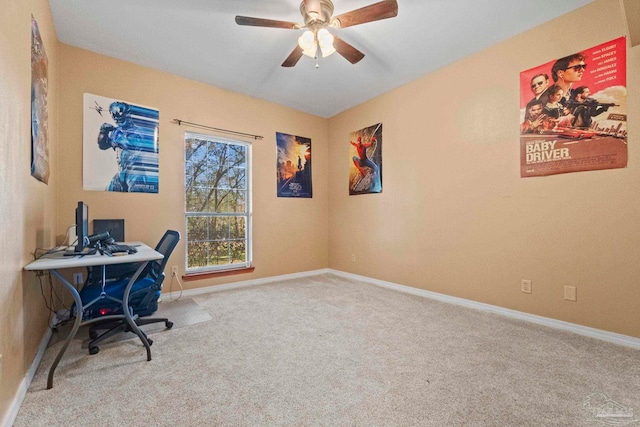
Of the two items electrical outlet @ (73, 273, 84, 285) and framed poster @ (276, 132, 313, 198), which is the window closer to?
framed poster @ (276, 132, 313, 198)

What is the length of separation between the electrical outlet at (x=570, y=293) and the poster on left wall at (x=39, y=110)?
13.9 feet

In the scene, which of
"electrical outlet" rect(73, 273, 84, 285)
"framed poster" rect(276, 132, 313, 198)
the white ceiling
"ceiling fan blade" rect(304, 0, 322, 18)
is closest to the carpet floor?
"electrical outlet" rect(73, 273, 84, 285)

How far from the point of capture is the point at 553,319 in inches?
97.3

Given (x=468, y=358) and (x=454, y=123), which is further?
(x=454, y=123)

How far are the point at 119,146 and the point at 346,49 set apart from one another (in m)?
2.64

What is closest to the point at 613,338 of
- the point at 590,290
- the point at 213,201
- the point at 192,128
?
the point at 590,290

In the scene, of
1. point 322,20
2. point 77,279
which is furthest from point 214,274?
point 322,20

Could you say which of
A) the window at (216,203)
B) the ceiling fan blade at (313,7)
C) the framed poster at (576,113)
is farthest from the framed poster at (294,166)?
the framed poster at (576,113)

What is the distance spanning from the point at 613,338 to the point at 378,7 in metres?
3.11

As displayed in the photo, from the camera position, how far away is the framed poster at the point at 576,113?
2.17 m

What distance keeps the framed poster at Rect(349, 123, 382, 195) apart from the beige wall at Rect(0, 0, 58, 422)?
11.7 feet

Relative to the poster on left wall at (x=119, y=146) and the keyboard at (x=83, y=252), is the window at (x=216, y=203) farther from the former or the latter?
the keyboard at (x=83, y=252)

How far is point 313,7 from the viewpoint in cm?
212

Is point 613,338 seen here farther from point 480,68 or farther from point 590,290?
point 480,68
